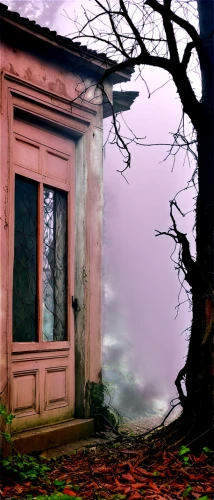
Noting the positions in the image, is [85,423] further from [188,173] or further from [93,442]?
[188,173]

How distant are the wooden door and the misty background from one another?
18458 millimetres

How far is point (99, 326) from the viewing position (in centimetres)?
645

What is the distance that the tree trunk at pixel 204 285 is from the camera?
15.2 feet

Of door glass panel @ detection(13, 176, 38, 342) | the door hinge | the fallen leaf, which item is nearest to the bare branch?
door glass panel @ detection(13, 176, 38, 342)

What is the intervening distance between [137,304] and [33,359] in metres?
32.0

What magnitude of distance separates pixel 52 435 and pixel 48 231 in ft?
7.10

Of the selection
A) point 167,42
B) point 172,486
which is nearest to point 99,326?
point 172,486

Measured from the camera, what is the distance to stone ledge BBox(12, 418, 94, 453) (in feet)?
16.8

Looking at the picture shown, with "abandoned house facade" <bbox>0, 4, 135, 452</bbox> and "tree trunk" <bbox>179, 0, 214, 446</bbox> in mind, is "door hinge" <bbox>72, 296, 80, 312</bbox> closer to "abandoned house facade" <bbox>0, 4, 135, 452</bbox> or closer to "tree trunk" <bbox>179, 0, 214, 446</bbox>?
"abandoned house facade" <bbox>0, 4, 135, 452</bbox>

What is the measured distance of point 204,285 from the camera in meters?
4.80

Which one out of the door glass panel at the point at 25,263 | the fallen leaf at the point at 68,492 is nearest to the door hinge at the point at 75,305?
the door glass panel at the point at 25,263

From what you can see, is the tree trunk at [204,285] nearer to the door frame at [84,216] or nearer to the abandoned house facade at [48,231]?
the abandoned house facade at [48,231]

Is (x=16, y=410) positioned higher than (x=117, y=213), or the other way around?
(x=117, y=213)

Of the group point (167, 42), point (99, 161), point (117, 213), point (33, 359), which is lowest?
point (33, 359)
